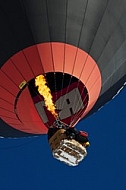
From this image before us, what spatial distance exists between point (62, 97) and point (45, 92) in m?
0.29

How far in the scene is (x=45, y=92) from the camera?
8711 millimetres

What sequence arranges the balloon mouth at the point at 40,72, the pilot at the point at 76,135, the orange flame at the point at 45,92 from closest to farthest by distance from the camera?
the pilot at the point at 76,135 < the balloon mouth at the point at 40,72 < the orange flame at the point at 45,92

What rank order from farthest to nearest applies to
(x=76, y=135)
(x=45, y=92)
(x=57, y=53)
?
(x=45, y=92)
(x=57, y=53)
(x=76, y=135)

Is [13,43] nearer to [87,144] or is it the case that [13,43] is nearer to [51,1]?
[51,1]

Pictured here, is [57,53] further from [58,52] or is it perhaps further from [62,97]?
[62,97]

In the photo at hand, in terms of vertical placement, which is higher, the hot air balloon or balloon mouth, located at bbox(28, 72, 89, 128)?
the hot air balloon

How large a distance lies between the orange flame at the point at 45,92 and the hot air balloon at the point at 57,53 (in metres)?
0.05

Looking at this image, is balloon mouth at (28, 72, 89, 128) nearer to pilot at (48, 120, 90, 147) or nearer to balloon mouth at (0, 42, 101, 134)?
Answer: balloon mouth at (0, 42, 101, 134)

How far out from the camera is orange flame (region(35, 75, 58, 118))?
28.1 ft

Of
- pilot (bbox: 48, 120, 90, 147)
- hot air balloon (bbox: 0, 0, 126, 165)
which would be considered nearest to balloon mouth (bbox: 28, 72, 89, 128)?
hot air balloon (bbox: 0, 0, 126, 165)

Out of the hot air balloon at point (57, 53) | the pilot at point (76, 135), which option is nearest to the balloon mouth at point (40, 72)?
the hot air balloon at point (57, 53)

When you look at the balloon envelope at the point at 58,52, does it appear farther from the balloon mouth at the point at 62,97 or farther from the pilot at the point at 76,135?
the pilot at the point at 76,135

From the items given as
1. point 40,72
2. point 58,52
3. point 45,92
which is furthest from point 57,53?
point 45,92

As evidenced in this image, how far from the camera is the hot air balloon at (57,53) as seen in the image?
8258mm
